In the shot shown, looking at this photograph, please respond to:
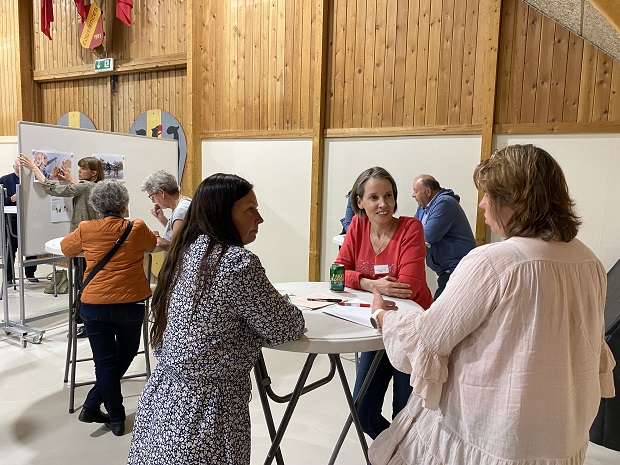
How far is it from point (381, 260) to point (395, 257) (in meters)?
0.07

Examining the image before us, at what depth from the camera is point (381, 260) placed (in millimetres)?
2100

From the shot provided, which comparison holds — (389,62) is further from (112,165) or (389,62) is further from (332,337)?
(332,337)

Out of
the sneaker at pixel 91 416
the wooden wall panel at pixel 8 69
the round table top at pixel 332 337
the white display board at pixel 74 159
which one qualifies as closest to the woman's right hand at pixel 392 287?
the round table top at pixel 332 337

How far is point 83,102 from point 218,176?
21.6 ft

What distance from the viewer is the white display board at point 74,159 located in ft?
12.9

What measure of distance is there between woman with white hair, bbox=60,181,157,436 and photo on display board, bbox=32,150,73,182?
1783 millimetres

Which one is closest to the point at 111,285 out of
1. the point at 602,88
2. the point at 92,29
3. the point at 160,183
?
the point at 160,183

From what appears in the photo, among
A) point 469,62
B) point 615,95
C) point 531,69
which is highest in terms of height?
point 469,62

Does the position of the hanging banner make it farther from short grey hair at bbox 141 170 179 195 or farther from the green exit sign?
short grey hair at bbox 141 170 179 195

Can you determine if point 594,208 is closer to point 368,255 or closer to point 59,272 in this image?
point 368,255

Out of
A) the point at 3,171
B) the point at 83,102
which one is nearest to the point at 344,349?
the point at 83,102

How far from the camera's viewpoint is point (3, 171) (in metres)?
7.69

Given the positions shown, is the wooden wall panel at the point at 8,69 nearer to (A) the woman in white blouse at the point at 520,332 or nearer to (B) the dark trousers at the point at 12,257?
(B) the dark trousers at the point at 12,257

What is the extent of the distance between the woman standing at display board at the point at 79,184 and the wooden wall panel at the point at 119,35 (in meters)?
2.43
